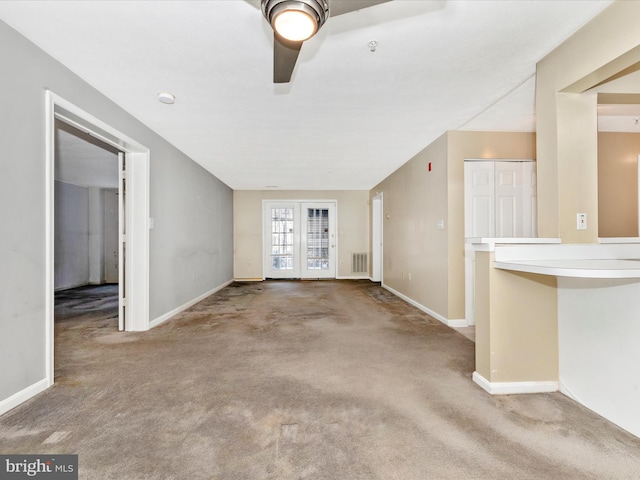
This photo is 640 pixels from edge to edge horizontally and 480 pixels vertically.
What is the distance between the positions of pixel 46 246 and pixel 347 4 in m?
2.39

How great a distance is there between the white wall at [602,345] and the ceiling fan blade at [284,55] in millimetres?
2171

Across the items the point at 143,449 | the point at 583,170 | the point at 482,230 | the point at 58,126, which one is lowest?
the point at 143,449

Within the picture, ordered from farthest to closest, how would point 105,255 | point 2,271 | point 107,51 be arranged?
point 105,255 < point 107,51 < point 2,271

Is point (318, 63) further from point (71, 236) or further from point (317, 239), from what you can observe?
point (71, 236)

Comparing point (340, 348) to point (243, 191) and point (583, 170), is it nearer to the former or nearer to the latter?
point (583, 170)

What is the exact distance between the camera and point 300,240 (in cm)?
764

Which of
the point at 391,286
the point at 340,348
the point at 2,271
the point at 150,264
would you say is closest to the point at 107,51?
the point at 2,271

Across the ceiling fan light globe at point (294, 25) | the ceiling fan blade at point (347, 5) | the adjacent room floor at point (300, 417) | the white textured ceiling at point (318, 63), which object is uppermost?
the white textured ceiling at point (318, 63)

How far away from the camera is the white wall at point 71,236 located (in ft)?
20.1

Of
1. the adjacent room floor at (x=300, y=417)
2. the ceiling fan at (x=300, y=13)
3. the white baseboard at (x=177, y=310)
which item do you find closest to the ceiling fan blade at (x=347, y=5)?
the ceiling fan at (x=300, y=13)

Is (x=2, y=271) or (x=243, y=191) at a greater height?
(x=243, y=191)

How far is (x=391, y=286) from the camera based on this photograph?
5859mm

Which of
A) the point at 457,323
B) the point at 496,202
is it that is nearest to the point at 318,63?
the point at 496,202

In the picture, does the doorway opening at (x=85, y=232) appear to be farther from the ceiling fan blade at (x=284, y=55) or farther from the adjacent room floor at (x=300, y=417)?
the ceiling fan blade at (x=284, y=55)
